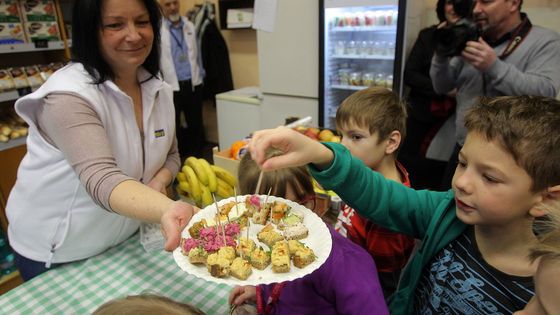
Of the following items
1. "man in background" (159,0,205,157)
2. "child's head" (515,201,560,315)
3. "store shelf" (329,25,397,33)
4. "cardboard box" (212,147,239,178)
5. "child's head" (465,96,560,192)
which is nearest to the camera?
"child's head" (515,201,560,315)

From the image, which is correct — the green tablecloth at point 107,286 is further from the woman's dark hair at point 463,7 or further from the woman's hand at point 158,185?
the woman's dark hair at point 463,7

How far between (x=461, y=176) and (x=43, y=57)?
3.28 meters

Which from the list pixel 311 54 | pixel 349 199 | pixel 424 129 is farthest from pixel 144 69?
pixel 424 129

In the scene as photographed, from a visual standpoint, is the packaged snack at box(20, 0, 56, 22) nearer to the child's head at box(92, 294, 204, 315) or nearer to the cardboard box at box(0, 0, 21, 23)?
the cardboard box at box(0, 0, 21, 23)

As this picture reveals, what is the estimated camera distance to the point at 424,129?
9.91 feet

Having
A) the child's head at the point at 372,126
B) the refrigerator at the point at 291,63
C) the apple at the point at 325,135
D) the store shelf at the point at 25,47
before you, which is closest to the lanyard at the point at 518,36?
the child's head at the point at 372,126

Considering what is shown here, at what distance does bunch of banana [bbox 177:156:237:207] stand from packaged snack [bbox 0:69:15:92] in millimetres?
1604

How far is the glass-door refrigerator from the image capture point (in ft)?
8.96

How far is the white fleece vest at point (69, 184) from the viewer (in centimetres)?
109

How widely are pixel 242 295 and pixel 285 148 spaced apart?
0.49m

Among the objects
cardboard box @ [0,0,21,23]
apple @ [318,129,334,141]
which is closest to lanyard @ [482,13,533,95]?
apple @ [318,129,334,141]

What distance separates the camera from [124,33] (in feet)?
3.77

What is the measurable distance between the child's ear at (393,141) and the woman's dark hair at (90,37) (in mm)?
1009

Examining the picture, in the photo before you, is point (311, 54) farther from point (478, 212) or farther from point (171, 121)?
point (478, 212)
